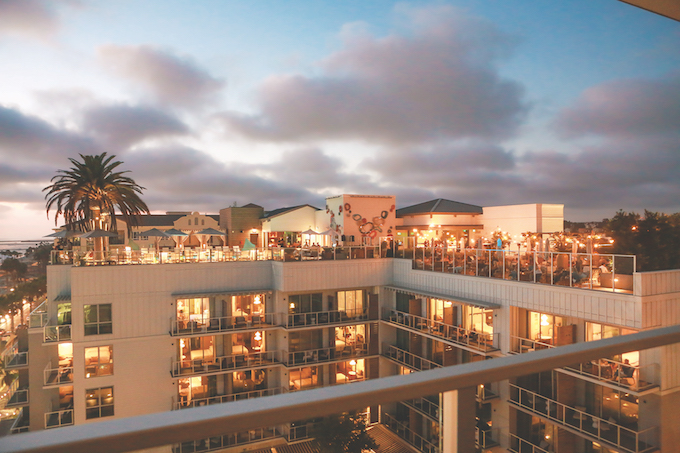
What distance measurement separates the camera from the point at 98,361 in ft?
56.9

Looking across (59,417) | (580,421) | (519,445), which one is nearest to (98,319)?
(59,417)

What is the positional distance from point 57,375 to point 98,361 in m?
1.77

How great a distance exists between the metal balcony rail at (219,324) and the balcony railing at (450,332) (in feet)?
20.0

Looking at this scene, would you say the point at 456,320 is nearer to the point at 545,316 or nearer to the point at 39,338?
the point at 545,316

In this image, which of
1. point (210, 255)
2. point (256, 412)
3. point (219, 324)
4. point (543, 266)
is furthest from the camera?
point (210, 255)

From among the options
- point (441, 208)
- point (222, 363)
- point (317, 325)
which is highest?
point (441, 208)

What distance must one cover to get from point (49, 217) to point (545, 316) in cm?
2279

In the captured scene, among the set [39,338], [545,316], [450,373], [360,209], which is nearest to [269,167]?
[360,209]

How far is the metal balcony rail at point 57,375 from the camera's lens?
1708 cm

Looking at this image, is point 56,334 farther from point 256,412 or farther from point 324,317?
point 256,412

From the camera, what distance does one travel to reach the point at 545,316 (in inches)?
563

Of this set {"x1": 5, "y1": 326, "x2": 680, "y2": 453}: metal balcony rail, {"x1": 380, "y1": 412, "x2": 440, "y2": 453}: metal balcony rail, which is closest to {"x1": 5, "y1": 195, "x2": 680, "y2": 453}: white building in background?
{"x1": 380, "y1": 412, "x2": 440, "y2": 453}: metal balcony rail

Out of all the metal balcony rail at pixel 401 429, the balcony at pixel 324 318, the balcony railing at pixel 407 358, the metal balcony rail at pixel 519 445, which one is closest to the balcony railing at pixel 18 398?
the balcony at pixel 324 318

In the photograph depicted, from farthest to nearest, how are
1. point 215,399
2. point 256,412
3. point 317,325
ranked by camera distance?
point 317,325, point 215,399, point 256,412
